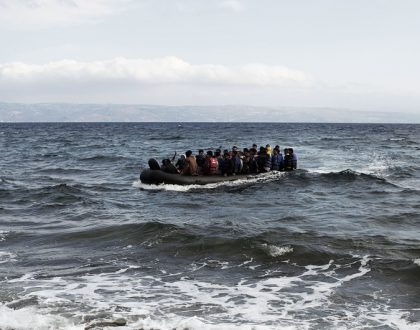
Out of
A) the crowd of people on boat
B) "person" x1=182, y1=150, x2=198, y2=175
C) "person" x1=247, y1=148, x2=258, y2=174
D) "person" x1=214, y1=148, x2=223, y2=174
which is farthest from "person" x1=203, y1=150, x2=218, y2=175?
"person" x1=247, y1=148, x2=258, y2=174

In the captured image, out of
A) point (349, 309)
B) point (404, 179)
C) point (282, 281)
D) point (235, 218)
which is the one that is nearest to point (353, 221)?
point (235, 218)

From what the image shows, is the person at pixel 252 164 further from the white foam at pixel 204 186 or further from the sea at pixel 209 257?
the sea at pixel 209 257

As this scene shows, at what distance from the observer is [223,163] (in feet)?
79.2

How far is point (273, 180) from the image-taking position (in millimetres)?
25750

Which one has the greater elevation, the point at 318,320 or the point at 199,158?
the point at 199,158

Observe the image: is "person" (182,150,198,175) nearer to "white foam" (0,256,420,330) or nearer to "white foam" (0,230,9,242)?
"white foam" (0,230,9,242)

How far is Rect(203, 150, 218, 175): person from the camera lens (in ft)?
78.2

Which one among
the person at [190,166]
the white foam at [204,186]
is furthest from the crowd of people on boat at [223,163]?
the white foam at [204,186]

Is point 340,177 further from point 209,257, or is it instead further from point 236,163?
point 209,257

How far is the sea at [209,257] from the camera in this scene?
885cm

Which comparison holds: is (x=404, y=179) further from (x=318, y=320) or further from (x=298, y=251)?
(x=318, y=320)

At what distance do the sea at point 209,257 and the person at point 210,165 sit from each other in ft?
3.16

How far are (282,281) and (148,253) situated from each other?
12.2ft

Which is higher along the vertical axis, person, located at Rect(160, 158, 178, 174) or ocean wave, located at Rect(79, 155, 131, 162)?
person, located at Rect(160, 158, 178, 174)
